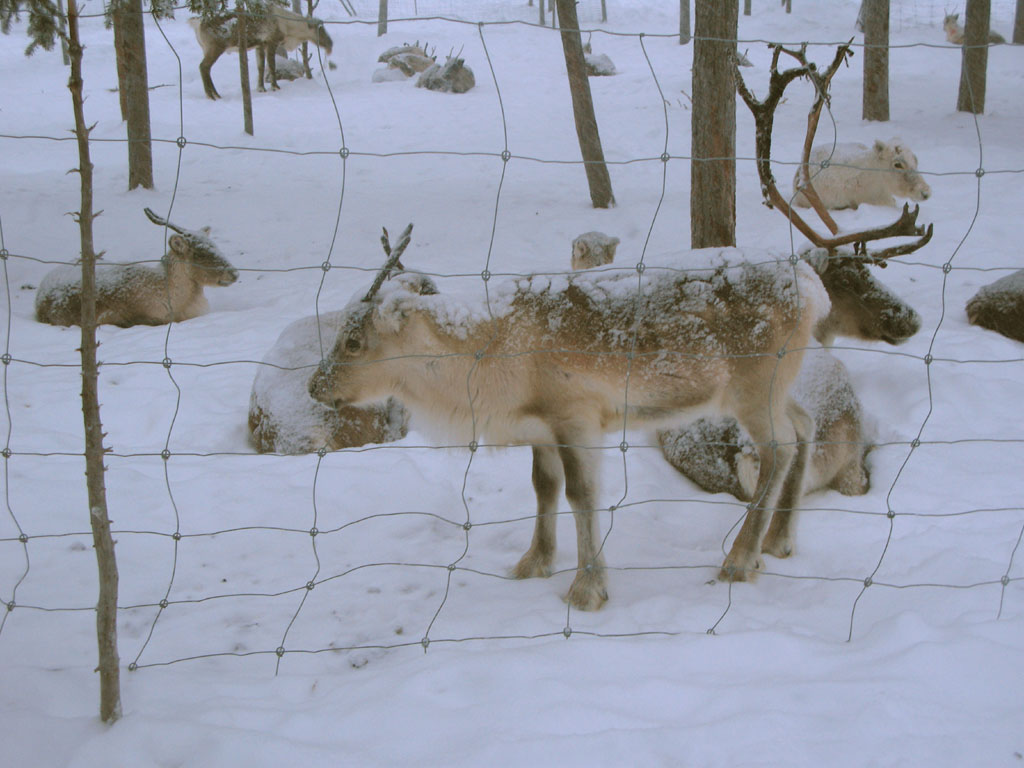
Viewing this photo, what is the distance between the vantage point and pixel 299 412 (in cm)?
530

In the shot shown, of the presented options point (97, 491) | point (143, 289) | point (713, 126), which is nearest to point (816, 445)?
point (713, 126)

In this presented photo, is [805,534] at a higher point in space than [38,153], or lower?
lower

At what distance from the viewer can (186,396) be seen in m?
5.88

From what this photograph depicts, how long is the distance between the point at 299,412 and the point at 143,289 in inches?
141

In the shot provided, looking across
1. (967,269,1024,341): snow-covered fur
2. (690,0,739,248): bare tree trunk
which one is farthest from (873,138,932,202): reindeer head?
(690,0,739,248): bare tree trunk

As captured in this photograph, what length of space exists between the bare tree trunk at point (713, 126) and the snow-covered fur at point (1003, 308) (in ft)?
8.29

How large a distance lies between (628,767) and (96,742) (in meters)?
1.49

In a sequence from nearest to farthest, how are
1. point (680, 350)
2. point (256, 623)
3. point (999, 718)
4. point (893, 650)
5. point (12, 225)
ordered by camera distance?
point (999, 718) → point (893, 650) → point (256, 623) → point (680, 350) → point (12, 225)

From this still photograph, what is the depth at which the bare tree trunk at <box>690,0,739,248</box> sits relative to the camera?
5254 mm

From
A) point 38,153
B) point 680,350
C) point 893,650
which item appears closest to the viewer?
point 893,650

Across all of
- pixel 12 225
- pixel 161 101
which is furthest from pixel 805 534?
pixel 161 101

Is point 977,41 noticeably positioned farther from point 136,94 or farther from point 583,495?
point 583,495

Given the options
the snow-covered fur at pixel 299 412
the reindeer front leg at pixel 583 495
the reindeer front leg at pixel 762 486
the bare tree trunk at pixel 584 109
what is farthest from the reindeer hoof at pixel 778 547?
the bare tree trunk at pixel 584 109

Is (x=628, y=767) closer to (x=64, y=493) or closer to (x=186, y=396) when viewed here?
(x=64, y=493)
